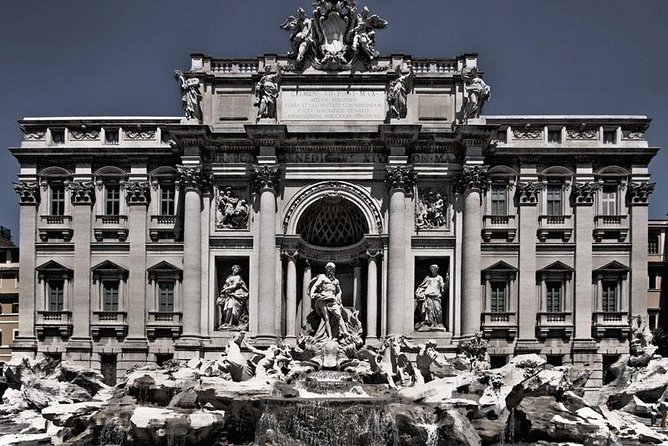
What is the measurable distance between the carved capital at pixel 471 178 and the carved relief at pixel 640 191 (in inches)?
301

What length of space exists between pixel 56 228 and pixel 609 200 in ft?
89.9

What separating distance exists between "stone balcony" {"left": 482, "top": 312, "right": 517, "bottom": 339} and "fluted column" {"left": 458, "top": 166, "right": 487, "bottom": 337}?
3.40 feet

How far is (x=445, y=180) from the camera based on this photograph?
3409 centimetres

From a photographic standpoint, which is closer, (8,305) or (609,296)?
(609,296)

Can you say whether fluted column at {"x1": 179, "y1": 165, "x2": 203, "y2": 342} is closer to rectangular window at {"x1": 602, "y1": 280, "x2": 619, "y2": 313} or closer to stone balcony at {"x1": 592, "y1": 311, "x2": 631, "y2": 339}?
stone balcony at {"x1": 592, "y1": 311, "x2": 631, "y2": 339}

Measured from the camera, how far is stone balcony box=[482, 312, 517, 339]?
112ft

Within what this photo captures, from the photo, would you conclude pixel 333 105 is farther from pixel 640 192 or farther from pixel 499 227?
pixel 640 192

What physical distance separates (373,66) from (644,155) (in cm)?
1396

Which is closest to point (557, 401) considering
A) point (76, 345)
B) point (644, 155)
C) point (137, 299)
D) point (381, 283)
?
point (381, 283)

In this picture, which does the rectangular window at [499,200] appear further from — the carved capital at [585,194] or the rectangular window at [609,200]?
the rectangular window at [609,200]

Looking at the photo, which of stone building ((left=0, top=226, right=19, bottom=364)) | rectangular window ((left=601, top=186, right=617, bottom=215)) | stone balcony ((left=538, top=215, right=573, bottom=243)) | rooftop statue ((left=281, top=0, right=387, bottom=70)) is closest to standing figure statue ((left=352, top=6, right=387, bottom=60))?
rooftop statue ((left=281, top=0, right=387, bottom=70))

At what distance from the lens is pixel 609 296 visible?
35.1 m

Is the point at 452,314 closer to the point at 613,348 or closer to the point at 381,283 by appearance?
the point at 381,283

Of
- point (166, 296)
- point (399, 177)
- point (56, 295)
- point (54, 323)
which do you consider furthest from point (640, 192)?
point (54, 323)
